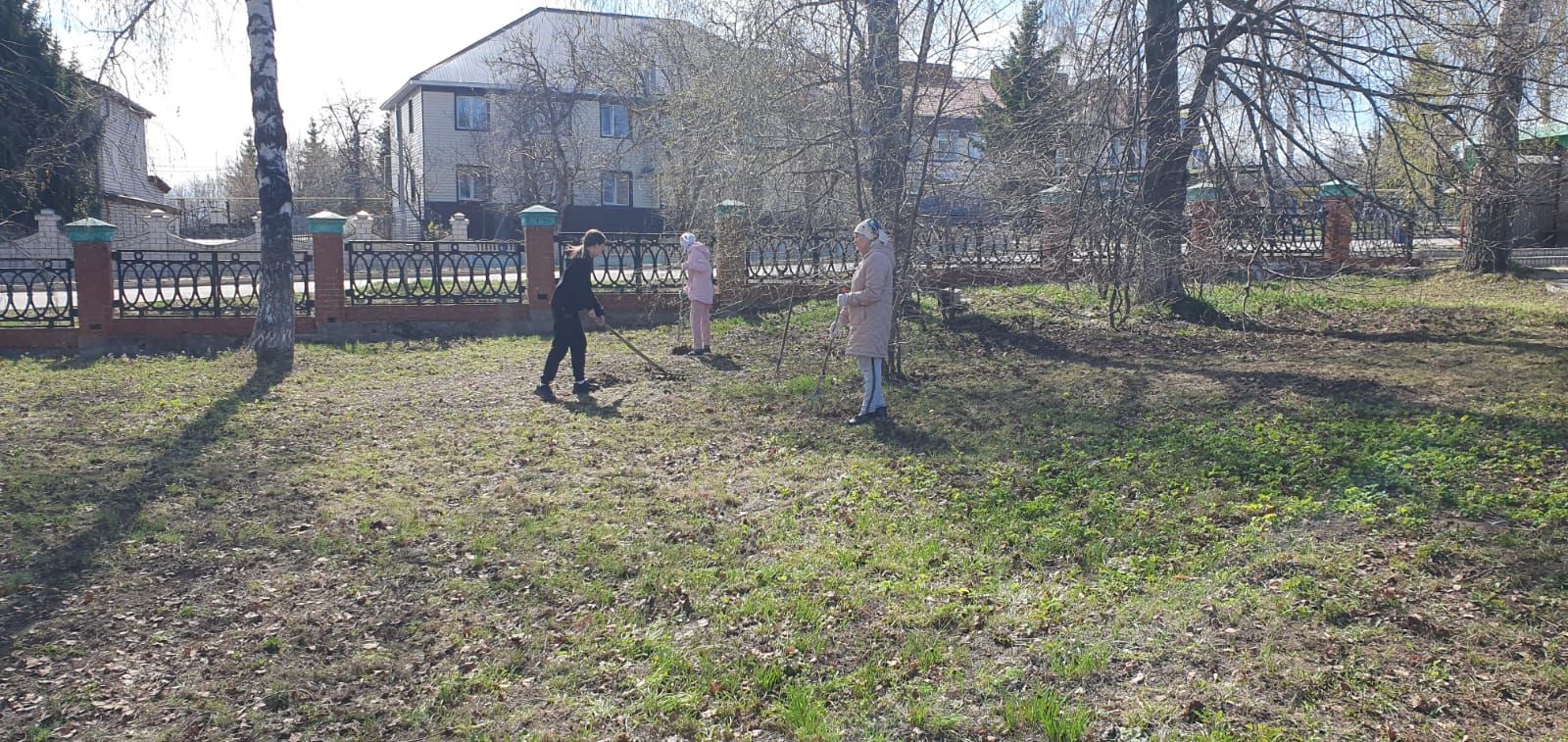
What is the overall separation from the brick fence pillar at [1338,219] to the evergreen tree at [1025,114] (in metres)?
2.56

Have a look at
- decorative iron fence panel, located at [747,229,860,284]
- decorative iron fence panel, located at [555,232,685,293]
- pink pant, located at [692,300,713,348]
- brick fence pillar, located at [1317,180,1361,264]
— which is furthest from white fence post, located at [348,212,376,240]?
brick fence pillar, located at [1317,180,1361,264]

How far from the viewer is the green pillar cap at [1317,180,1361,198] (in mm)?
9258

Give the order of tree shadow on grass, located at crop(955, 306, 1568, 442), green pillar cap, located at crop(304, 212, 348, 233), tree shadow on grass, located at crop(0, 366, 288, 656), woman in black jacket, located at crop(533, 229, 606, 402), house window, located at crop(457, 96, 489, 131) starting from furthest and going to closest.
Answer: house window, located at crop(457, 96, 489, 131) < green pillar cap, located at crop(304, 212, 348, 233) < woman in black jacket, located at crop(533, 229, 606, 402) < tree shadow on grass, located at crop(955, 306, 1568, 442) < tree shadow on grass, located at crop(0, 366, 288, 656)

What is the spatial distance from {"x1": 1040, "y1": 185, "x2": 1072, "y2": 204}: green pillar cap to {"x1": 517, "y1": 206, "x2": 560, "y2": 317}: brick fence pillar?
7.49m

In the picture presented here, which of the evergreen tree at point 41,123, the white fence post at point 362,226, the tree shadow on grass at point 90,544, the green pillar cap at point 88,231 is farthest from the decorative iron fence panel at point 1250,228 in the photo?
the white fence post at point 362,226

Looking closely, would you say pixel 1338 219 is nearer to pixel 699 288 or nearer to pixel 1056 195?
pixel 1056 195

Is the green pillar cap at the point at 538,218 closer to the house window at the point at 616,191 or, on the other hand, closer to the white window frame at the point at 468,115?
the house window at the point at 616,191

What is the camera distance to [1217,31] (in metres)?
9.91

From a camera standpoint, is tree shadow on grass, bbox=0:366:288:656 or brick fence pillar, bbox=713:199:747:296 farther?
brick fence pillar, bbox=713:199:747:296

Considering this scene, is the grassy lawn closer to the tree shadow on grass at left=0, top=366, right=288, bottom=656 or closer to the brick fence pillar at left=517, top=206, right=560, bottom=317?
the tree shadow on grass at left=0, top=366, right=288, bottom=656

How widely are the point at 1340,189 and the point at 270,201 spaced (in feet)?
37.1

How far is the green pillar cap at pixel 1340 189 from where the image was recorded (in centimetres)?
926

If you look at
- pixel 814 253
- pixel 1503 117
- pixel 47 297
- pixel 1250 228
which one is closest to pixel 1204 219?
pixel 1250 228

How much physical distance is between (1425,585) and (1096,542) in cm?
143
